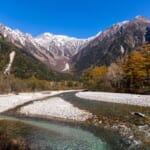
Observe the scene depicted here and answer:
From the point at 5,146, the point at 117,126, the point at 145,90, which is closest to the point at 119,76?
the point at 145,90

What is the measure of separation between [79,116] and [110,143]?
1085 centimetres

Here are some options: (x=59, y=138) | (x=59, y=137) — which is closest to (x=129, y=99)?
(x=59, y=137)

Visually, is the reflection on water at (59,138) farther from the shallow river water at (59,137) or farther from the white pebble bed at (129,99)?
the white pebble bed at (129,99)

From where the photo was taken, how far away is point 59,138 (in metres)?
18.5

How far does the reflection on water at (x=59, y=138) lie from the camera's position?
15.9 m

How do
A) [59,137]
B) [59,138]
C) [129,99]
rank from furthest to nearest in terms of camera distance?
[129,99] → [59,137] → [59,138]

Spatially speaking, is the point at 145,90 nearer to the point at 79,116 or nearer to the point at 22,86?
the point at 79,116

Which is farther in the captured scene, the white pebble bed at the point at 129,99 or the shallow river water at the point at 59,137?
the white pebble bed at the point at 129,99

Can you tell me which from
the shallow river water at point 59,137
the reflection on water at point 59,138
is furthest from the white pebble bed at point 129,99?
the reflection on water at point 59,138

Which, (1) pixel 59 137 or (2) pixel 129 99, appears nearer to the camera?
(1) pixel 59 137

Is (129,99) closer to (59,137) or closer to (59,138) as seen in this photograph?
(59,137)

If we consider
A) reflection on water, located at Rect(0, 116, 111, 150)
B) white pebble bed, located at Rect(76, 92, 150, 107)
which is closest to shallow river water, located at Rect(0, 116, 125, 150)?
reflection on water, located at Rect(0, 116, 111, 150)

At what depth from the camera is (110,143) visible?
1670cm

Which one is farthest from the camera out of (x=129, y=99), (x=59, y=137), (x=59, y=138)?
(x=129, y=99)
